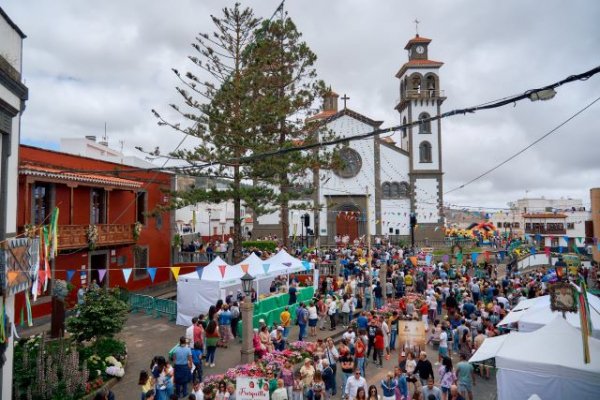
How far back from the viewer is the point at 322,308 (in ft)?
55.6

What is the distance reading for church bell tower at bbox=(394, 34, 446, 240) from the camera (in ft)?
137

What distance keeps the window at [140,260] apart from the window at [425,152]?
91.6ft

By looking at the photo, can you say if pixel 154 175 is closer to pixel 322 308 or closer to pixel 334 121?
pixel 322 308

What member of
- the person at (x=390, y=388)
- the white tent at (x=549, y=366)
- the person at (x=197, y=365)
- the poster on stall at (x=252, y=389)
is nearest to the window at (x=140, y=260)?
the person at (x=197, y=365)

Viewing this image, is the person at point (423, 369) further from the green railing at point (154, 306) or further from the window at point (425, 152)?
the window at point (425, 152)

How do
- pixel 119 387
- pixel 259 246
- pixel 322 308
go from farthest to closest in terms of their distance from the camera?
pixel 259 246
pixel 322 308
pixel 119 387

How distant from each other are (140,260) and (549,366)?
822 inches

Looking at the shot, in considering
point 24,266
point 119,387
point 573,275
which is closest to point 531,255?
point 573,275

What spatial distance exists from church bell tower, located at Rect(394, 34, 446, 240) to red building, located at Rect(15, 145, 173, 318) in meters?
24.6

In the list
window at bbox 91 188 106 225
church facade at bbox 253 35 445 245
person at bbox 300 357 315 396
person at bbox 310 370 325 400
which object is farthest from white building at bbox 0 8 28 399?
church facade at bbox 253 35 445 245

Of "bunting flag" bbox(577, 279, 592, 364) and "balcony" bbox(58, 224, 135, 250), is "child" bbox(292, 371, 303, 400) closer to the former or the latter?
"bunting flag" bbox(577, 279, 592, 364)

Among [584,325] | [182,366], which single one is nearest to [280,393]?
[182,366]

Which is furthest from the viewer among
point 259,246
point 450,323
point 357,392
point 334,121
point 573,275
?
point 334,121

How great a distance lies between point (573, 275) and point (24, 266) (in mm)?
25845
